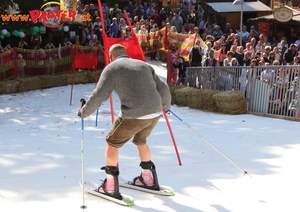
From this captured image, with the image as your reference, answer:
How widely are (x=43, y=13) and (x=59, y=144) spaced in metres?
10.0

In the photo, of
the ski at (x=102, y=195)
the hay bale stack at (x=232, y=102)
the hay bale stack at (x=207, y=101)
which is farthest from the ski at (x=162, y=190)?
the hay bale stack at (x=207, y=101)

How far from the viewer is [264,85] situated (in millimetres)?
10477

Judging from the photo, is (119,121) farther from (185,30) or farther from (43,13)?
(185,30)

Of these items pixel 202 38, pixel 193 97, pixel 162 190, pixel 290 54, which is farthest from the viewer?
pixel 202 38

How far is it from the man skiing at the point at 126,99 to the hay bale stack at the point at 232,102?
603 centimetres

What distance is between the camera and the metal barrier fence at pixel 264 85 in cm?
984

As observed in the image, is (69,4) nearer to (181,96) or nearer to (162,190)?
(181,96)

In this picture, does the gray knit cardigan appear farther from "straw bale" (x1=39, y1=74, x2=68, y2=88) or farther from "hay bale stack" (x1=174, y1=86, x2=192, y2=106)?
"straw bale" (x1=39, y1=74, x2=68, y2=88)

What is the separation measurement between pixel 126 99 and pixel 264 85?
21.3ft

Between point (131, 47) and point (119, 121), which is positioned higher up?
point (131, 47)

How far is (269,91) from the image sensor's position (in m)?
10.4

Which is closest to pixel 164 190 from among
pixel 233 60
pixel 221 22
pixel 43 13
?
pixel 233 60

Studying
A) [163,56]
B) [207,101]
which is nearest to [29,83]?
[163,56]

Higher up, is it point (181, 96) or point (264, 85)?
point (264, 85)
